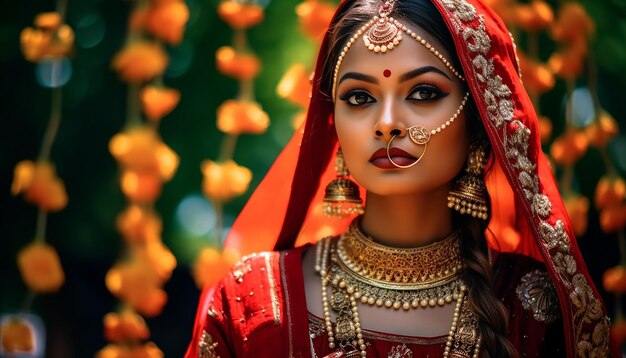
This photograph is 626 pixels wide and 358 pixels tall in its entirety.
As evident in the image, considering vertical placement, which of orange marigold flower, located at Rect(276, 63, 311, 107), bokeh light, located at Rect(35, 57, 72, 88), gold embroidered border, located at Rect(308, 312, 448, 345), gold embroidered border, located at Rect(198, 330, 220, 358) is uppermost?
orange marigold flower, located at Rect(276, 63, 311, 107)

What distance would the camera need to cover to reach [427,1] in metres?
2.44

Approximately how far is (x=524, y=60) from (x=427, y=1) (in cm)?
97

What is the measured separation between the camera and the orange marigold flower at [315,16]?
3111 millimetres

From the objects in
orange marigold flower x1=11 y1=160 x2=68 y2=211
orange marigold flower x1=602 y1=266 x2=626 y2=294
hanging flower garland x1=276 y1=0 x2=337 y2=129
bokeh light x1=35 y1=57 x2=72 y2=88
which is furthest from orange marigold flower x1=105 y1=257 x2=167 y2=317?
orange marigold flower x1=602 y1=266 x2=626 y2=294

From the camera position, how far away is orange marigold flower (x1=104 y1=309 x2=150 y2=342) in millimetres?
3199

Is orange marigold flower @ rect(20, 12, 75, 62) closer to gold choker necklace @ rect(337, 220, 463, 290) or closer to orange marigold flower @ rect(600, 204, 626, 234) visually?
gold choker necklace @ rect(337, 220, 463, 290)

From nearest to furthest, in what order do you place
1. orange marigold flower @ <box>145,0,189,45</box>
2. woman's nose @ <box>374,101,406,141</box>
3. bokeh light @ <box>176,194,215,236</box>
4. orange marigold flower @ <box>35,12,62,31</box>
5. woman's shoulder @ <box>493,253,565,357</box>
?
woman's nose @ <box>374,101,406,141</box>
woman's shoulder @ <box>493,253,565,357</box>
orange marigold flower @ <box>35,12,62,31</box>
orange marigold flower @ <box>145,0,189,45</box>
bokeh light @ <box>176,194,215,236</box>

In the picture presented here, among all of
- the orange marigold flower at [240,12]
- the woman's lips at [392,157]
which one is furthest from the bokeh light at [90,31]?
the woman's lips at [392,157]

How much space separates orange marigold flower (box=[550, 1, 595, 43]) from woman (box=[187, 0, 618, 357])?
812mm

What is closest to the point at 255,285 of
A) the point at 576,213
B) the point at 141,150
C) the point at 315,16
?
the point at 141,150

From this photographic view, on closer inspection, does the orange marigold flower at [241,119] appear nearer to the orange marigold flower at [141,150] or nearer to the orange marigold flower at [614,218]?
the orange marigold flower at [141,150]

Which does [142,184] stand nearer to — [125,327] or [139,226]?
[139,226]

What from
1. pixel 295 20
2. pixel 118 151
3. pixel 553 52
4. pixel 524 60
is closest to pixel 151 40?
pixel 118 151

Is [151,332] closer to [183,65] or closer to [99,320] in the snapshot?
[99,320]
